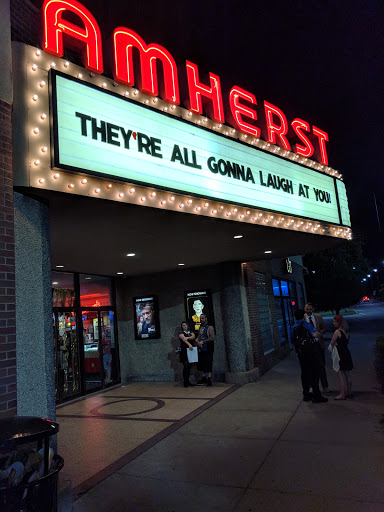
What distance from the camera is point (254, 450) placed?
5.28 meters

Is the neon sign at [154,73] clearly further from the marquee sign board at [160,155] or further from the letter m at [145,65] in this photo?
the marquee sign board at [160,155]

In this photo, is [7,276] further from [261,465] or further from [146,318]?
[146,318]

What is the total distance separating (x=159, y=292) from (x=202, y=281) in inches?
58.8

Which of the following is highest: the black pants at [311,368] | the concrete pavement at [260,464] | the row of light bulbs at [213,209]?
the row of light bulbs at [213,209]

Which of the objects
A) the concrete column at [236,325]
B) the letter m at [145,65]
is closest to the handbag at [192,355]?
the concrete column at [236,325]

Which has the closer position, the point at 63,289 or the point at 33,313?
the point at 33,313

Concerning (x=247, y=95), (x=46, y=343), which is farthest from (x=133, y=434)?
(x=247, y=95)

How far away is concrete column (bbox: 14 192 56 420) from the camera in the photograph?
3.99 metres

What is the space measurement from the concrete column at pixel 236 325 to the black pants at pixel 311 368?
9.02 ft

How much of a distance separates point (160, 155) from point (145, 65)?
155 centimetres

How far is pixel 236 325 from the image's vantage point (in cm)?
1077

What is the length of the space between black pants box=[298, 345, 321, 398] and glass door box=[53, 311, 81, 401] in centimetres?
581

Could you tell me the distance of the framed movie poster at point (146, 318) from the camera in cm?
1189

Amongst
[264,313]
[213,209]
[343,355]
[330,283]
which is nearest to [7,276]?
[213,209]
